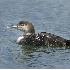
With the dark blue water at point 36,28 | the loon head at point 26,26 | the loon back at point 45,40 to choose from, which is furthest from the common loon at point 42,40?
the loon head at point 26,26

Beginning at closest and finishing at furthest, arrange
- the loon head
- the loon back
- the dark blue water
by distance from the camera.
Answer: the dark blue water → the loon back → the loon head

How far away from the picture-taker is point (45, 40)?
11133mm

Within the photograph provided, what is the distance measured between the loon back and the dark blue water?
0.55ft

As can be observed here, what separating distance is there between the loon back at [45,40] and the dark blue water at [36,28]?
17 centimetres

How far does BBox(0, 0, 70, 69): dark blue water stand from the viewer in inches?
373

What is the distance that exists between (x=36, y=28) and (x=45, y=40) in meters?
1.85

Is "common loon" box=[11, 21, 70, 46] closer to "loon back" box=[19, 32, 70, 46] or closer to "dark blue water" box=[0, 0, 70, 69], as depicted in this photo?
"loon back" box=[19, 32, 70, 46]

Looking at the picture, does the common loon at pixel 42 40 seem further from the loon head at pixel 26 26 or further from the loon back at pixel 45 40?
the loon head at pixel 26 26

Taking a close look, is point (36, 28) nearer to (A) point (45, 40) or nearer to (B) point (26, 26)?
(B) point (26, 26)

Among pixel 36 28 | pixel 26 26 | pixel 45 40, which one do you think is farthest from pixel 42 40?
pixel 36 28

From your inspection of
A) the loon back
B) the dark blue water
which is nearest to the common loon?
the loon back

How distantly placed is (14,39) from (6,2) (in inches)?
199

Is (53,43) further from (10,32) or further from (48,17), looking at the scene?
(48,17)

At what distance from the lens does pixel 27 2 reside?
16.6 m
